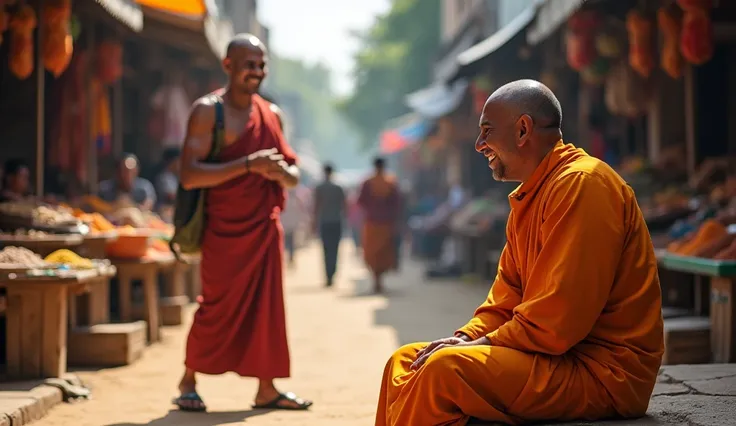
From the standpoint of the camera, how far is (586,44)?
12.1m

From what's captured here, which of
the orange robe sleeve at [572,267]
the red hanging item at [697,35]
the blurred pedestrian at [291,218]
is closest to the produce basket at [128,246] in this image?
the red hanging item at [697,35]

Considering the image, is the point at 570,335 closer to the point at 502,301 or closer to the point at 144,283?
the point at 502,301

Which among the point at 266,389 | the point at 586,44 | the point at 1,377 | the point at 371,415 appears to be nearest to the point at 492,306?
the point at 371,415

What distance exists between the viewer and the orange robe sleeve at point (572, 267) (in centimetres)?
383

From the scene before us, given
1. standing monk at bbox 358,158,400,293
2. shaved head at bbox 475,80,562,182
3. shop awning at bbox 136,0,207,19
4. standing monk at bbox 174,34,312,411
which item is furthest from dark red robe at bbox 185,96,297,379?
standing monk at bbox 358,158,400,293

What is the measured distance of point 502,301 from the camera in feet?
14.4

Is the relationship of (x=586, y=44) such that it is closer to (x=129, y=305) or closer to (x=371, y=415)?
(x=129, y=305)

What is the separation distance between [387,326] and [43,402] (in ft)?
18.0

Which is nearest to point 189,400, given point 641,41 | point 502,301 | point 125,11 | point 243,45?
point 243,45

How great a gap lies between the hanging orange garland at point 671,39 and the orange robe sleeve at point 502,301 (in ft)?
20.6

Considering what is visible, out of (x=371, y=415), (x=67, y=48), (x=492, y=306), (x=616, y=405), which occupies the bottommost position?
(x=371, y=415)

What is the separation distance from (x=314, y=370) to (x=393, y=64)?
128 feet

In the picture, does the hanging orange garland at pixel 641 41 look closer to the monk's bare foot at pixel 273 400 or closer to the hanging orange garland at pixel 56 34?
the hanging orange garland at pixel 56 34

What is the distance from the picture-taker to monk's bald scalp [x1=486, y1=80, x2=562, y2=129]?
13.6 ft
